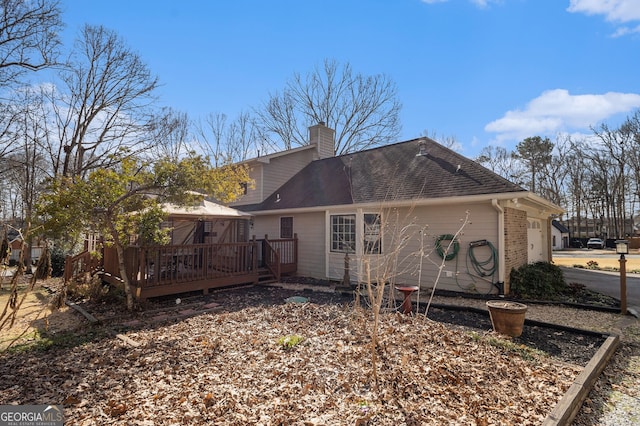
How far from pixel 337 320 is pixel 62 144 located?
53.7 ft

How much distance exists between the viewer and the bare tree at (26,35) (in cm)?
1109

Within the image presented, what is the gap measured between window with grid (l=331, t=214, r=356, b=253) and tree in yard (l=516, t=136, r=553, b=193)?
106 feet

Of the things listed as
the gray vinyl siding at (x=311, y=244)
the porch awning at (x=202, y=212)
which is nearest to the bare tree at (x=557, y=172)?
the gray vinyl siding at (x=311, y=244)

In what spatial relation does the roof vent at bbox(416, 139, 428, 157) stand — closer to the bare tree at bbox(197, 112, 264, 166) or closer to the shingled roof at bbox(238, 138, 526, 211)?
the shingled roof at bbox(238, 138, 526, 211)

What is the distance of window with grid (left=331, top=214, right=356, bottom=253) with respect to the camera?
1005 cm

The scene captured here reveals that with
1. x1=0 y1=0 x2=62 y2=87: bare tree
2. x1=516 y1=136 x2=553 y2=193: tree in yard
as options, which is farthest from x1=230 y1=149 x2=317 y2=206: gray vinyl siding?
x1=516 y1=136 x2=553 y2=193: tree in yard

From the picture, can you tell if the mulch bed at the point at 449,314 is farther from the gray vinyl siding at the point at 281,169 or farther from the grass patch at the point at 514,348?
the gray vinyl siding at the point at 281,169

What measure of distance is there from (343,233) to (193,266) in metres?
4.64

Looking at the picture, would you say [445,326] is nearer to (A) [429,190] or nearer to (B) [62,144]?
(A) [429,190]

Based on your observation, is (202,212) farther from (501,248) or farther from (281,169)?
(501,248)

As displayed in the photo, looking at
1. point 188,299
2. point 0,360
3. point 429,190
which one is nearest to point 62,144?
point 188,299

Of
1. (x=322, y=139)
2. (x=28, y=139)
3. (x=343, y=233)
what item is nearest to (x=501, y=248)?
(x=343, y=233)

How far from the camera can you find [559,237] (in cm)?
3628

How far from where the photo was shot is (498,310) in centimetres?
494
